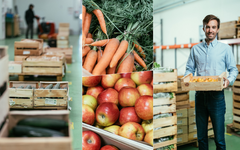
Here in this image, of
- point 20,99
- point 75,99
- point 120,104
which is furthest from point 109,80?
point 75,99

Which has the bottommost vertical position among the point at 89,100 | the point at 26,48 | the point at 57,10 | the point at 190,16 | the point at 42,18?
the point at 89,100

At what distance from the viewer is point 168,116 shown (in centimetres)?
263

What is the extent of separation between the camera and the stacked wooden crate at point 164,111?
8.41 feet

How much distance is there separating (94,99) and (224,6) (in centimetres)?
192

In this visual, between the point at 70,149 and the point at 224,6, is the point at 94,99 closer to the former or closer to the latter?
the point at 70,149

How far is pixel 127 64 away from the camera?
1.86 metres

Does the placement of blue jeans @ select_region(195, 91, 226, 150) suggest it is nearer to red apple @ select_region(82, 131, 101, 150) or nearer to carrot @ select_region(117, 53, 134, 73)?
carrot @ select_region(117, 53, 134, 73)

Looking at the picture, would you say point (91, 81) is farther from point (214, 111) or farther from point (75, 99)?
point (75, 99)

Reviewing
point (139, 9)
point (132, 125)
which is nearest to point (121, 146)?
point (132, 125)

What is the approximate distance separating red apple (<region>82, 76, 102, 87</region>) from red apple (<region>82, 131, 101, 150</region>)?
38cm

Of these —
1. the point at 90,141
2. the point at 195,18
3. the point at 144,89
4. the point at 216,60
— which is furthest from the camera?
the point at 195,18

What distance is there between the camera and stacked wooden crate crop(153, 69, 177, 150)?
2.56 metres

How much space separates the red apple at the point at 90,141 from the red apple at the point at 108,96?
26 cm

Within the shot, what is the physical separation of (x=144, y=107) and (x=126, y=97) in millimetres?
171
